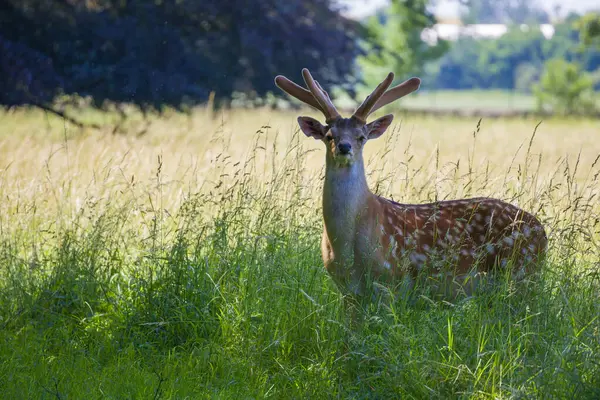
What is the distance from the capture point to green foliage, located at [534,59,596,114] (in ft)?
163

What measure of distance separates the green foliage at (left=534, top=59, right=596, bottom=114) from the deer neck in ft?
141

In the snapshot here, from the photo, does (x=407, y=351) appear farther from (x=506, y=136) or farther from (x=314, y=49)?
(x=314, y=49)

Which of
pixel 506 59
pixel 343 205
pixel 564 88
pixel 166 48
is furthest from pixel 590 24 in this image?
pixel 506 59

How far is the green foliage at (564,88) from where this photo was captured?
4966 centimetres

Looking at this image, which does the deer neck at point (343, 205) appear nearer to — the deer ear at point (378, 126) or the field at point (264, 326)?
the field at point (264, 326)

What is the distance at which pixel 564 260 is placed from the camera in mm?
5426

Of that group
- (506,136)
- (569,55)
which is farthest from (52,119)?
(569,55)

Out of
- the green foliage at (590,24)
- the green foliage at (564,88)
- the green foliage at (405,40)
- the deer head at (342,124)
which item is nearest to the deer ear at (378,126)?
the deer head at (342,124)

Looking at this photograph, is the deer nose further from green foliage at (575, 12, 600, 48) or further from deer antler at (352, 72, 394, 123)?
green foliage at (575, 12, 600, 48)

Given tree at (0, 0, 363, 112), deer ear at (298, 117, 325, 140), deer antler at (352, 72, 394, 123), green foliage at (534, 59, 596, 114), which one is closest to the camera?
deer antler at (352, 72, 394, 123)

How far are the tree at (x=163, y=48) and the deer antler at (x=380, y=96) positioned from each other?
402 inches

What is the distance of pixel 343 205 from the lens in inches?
210

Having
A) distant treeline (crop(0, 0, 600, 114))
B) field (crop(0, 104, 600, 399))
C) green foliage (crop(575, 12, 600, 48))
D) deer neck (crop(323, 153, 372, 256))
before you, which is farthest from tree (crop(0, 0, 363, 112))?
deer neck (crop(323, 153, 372, 256))

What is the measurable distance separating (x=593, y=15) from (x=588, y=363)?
31898 mm
